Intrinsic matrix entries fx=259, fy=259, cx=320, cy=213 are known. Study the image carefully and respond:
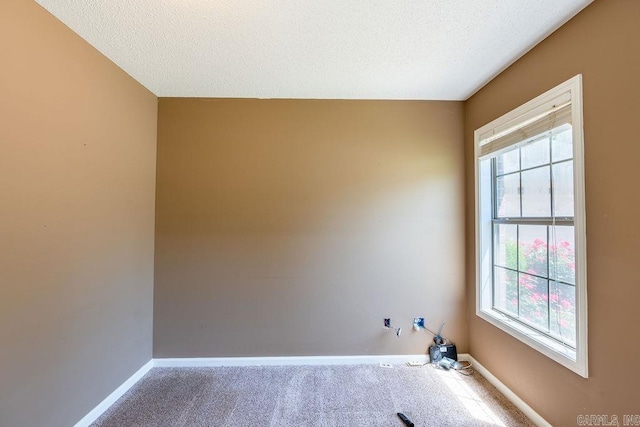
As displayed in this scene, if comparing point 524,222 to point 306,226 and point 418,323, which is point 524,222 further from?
point 306,226

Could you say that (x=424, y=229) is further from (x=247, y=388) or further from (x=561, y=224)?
(x=247, y=388)

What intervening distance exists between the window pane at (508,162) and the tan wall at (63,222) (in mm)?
3101

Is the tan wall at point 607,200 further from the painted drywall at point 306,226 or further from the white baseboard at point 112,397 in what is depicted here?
the white baseboard at point 112,397

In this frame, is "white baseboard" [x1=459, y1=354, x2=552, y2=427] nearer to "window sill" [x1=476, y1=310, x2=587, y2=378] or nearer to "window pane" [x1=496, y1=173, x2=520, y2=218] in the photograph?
"window sill" [x1=476, y1=310, x2=587, y2=378]

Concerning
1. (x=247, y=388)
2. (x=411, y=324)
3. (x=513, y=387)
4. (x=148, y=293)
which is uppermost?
(x=148, y=293)

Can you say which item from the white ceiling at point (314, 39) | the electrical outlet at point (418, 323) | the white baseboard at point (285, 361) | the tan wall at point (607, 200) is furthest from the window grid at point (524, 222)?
the white baseboard at point (285, 361)

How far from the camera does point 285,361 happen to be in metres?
2.42

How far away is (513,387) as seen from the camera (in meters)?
1.91

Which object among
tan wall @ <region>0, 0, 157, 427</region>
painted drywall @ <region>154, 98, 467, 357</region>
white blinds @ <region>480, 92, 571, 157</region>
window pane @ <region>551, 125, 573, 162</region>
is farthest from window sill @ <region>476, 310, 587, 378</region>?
tan wall @ <region>0, 0, 157, 427</region>

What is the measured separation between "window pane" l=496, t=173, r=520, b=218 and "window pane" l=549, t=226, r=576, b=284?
1.18 feet

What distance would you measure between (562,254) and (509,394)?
1.14 metres

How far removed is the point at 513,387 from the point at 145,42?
140 inches

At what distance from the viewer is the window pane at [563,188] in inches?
61.4

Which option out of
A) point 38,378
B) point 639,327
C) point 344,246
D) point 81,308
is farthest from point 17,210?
point 639,327
